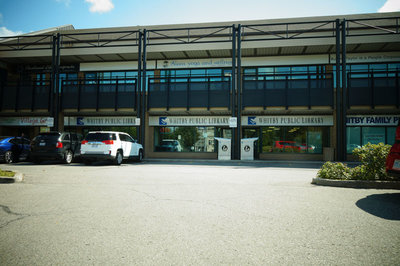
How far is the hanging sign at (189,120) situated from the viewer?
68.5ft

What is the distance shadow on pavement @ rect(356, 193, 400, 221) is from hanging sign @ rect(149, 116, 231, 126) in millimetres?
15211

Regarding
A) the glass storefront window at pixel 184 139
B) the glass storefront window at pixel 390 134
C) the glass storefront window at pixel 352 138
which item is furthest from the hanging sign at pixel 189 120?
the glass storefront window at pixel 390 134

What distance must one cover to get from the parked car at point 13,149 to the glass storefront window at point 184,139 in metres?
9.26

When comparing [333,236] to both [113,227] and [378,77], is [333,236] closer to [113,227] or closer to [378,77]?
[113,227]

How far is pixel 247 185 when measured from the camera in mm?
7434

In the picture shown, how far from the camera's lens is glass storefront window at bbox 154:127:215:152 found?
21078 millimetres

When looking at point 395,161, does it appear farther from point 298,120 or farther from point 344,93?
point 298,120

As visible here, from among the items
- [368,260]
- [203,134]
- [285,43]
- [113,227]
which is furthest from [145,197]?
[285,43]

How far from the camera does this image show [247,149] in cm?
1888

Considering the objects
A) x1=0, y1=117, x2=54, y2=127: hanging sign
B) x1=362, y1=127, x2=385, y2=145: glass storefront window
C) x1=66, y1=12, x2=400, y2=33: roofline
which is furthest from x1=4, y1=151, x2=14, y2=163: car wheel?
x1=362, y1=127, x2=385, y2=145: glass storefront window

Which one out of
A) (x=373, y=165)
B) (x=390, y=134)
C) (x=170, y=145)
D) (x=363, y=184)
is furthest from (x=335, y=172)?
(x=390, y=134)

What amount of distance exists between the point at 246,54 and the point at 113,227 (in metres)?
20.2

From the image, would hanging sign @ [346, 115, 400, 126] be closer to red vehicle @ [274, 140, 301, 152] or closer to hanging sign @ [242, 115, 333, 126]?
hanging sign @ [242, 115, 333, 126]

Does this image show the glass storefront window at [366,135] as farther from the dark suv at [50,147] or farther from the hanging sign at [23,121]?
the hanging sign at [23,121]
